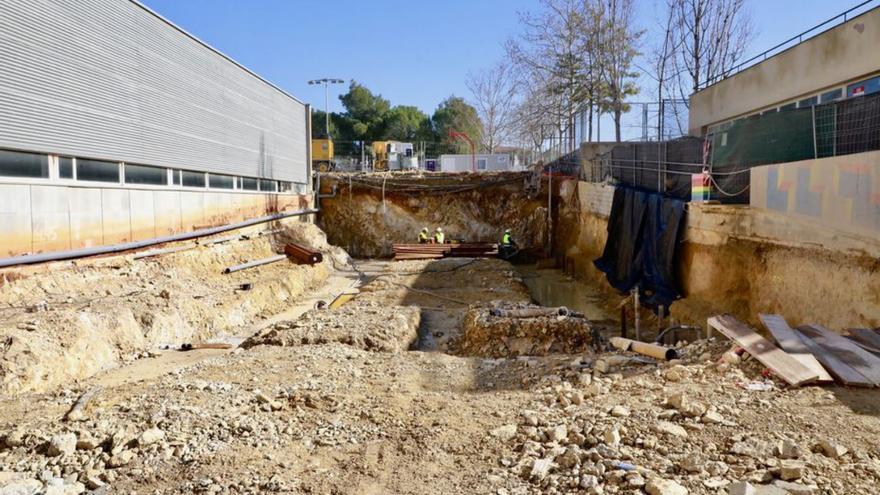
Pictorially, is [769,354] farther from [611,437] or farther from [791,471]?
[611,437]

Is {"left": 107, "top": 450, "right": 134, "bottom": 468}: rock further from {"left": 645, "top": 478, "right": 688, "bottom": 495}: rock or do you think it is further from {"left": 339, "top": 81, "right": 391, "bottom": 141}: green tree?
{"left": 339, "top": 81, "right": 391, "bottom": 141}: green tree

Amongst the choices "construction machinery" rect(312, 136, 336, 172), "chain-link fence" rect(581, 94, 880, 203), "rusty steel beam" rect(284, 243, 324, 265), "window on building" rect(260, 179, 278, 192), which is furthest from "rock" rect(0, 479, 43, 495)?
"construction machinery" rect(312, 136, 336, 172)

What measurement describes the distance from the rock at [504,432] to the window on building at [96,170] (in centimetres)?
1028

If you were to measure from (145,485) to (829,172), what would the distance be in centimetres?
903

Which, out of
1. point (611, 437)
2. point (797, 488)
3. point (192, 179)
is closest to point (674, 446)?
point (611, 437)

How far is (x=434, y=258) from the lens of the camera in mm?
24297

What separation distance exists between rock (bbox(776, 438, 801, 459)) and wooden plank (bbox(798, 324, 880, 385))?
1.74 m

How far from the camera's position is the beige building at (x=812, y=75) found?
39.8 feet

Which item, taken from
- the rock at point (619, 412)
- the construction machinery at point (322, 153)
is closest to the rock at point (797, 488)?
the rock at point (619, 412)

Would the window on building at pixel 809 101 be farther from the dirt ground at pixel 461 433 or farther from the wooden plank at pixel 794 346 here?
the dirt ground at pixel 461 433

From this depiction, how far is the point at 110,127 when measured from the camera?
1232cm

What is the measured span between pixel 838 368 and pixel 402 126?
5331cm

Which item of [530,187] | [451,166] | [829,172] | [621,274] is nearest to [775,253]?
[829,172]

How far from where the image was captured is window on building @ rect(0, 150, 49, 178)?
373 inches
